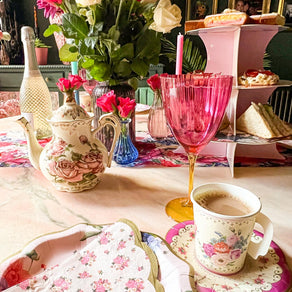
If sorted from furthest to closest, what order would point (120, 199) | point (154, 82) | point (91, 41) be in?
point (154, 82) < point (91, 41) < point (120, 199)

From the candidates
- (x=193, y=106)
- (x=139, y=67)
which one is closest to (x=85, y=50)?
(x=139, y=67)

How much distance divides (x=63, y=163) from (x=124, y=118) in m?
0.23

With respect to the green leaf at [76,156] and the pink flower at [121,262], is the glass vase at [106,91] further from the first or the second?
the pink flower at [121,262]

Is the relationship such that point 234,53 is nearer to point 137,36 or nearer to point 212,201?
point 137,36

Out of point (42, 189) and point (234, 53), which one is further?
point (234, 53)

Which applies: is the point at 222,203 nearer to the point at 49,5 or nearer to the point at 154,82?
the point at 154,82

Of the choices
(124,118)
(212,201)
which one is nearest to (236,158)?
(124,118)

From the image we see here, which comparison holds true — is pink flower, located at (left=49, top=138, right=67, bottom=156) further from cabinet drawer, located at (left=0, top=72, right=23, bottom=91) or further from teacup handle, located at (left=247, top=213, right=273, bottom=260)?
cabinet drawer, located at (left=0, top=72, right=23, bottom=91)

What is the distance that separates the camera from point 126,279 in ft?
1.25

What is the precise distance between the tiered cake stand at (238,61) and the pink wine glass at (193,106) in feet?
0.79

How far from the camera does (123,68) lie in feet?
2.61

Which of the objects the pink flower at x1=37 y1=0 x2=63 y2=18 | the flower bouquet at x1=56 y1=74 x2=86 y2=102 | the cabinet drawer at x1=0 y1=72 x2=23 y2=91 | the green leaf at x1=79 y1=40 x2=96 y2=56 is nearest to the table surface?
the flower bouquet at x1=56 y1=74 x2=86 y2=102

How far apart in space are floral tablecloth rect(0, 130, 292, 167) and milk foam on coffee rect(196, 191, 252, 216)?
1.20 ft

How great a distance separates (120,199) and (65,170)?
0.44ft
